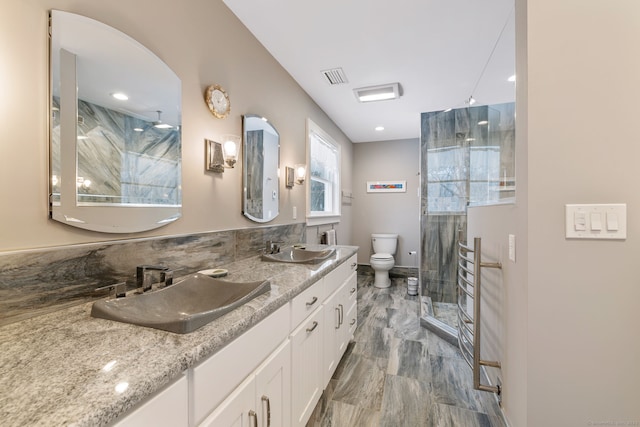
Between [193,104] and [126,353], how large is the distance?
4.31 feet

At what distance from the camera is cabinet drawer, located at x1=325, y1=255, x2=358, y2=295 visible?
1833 millimetres

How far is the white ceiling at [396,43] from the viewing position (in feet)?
5.84

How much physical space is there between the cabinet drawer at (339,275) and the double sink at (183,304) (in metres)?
0.72

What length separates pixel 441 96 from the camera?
123 inches

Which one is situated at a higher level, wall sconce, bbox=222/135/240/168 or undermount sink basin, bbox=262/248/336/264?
wall sconce, bbox=222/135/240/168

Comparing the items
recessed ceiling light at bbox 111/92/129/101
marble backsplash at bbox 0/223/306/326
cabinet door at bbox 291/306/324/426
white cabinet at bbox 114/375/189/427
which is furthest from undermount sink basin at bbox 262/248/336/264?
white cabinet at bbox 114/375/189/427

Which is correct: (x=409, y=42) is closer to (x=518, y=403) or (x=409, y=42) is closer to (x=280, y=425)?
(x=518, y=403)

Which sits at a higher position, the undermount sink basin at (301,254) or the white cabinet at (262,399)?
the undermount sink basin at (301,254)

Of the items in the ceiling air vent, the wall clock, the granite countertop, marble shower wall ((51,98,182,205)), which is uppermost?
the ceiling air vent

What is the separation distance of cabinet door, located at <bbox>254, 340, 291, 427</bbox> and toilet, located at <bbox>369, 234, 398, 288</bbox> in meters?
3.21

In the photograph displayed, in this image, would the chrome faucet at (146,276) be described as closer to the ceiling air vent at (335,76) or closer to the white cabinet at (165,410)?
the white cabinet at (165,410)

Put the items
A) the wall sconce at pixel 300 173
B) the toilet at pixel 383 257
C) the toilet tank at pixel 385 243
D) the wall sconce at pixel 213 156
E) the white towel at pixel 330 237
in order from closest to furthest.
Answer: the wall sconce at pixel 213 156 → the wall sconce at pixel 300 173 → the white towel at pixel 330 237 → the toilet at pixel 383 257 → the toilet tank at pixel 385 243

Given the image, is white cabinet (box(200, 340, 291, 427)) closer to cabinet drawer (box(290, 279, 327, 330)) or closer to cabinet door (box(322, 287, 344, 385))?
cabinet drawer (box(290, 279, 327, 330))

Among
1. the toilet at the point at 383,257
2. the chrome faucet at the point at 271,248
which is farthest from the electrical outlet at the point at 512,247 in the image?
the toilet at the point at 383,257
